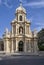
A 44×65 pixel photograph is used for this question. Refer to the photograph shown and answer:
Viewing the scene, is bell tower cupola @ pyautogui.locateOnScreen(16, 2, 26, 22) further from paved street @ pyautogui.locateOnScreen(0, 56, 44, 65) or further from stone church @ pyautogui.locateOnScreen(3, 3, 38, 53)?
paved street @ pyautogui.locateOnScreen(0, 56, 44, 65)

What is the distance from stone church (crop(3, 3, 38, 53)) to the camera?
2088 inches

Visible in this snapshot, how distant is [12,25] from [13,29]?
3.36ft

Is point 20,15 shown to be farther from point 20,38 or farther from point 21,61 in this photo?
point 21,61

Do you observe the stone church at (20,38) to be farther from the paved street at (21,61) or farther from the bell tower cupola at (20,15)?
the paved street at (21,61)

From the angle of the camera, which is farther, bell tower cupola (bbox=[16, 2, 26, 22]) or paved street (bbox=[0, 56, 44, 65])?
bell tower cupola (bbox=[16, 2, 26, 22])

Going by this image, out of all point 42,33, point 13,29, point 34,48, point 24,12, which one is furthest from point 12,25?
point 42,33

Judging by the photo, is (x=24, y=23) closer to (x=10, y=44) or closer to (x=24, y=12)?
(x=24, y=12)

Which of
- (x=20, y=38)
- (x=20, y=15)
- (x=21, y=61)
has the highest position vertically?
(x=20, y=15)

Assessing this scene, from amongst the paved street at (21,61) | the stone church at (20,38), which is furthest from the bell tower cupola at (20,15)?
the paved street at (21,61)

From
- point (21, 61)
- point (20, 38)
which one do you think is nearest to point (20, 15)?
point (20, 38)

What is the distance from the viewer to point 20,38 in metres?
53.3

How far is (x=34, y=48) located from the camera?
174ft

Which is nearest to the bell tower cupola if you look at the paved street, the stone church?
the stone church

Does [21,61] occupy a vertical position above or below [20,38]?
below
